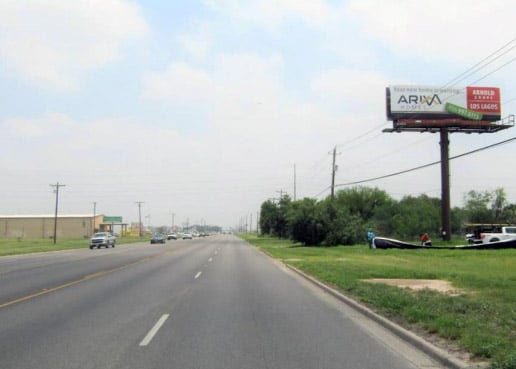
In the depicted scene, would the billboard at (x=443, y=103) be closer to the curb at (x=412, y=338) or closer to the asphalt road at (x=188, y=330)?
the asphalt road at (x=188, y=330)

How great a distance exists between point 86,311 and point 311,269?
14142 mm

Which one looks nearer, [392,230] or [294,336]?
[294,336]

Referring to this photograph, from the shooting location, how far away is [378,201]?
376ft

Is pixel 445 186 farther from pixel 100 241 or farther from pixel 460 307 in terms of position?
pixel 460 307

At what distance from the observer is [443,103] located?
60.4 m

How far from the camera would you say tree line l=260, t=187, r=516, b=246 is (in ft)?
200

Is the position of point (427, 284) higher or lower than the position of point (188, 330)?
higher

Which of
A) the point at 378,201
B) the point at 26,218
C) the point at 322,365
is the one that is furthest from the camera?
the point at 26,218

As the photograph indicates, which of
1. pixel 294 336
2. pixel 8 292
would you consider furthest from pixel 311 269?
pixel 294 336

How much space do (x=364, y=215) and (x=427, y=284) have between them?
96488 mm

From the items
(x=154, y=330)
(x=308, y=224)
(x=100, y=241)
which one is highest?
(x=308, y=224)

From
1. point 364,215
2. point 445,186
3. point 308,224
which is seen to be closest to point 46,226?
point 364,215

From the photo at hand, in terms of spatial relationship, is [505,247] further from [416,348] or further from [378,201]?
[378,201]

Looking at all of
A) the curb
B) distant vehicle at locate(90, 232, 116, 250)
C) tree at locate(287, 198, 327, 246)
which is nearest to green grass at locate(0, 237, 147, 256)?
distant vehicle at locate(90, 232, 116, 250)
